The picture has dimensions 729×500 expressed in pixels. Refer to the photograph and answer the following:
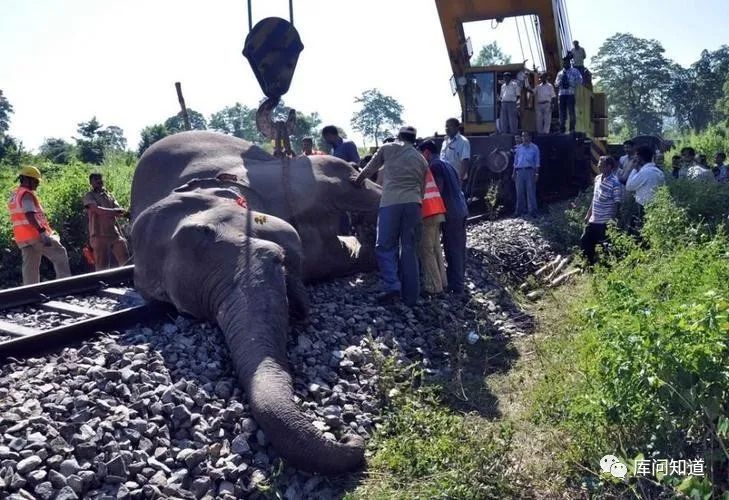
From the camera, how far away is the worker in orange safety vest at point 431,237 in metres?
6.89

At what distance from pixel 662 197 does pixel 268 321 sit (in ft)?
16.1

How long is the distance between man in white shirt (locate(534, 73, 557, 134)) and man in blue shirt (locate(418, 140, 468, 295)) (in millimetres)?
7416

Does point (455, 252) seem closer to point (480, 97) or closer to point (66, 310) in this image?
point (66, 310)

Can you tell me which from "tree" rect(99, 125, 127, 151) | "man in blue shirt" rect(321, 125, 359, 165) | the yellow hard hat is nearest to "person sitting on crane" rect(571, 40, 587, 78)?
"man in blue shirt" rect(321, 125, 359, 165)

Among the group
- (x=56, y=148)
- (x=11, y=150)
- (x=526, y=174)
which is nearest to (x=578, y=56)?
(x=526, y=174)

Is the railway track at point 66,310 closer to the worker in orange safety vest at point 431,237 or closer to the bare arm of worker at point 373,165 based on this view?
the bare arm of worker at point 373,165

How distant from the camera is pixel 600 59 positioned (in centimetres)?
8519

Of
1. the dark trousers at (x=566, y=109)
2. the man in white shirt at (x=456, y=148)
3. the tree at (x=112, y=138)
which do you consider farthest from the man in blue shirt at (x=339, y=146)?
the tree at (x=112, y=138)

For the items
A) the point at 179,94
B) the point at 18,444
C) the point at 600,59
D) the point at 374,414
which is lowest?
the point at 374,414

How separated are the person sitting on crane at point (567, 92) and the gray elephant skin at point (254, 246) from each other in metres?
7.29

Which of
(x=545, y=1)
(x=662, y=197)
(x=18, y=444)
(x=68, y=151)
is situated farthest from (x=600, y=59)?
(x=18, y=444)

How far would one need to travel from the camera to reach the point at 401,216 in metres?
6.66

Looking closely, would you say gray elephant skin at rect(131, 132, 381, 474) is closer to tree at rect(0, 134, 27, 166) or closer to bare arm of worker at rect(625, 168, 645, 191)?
bare arm of worker at rect(625, 168, 645, 191)

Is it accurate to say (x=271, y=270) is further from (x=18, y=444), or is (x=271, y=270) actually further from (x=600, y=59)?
(x=600, y=59)
